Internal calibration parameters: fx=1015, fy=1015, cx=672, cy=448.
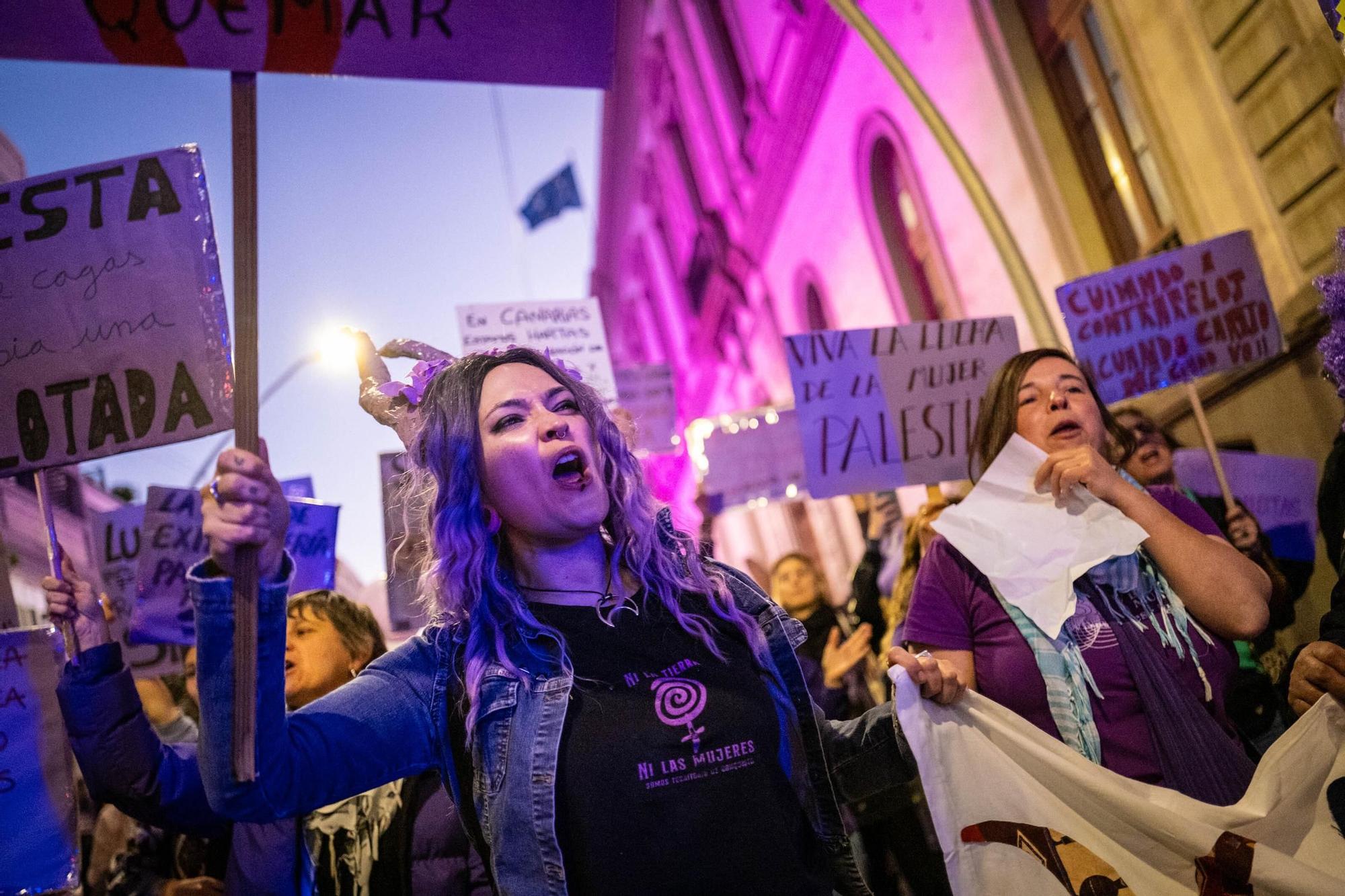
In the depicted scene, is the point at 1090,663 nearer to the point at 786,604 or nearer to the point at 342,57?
the point at 342,57

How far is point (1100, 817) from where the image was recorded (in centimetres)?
212

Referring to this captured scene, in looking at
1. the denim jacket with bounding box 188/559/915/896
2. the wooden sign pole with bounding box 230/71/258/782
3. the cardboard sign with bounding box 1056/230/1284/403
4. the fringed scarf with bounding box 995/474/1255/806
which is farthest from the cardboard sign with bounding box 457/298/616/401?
the wooden sign pole with bounding box 230/71/258/782

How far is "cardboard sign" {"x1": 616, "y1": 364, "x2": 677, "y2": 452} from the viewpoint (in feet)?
27.0

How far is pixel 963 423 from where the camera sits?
4.96 m

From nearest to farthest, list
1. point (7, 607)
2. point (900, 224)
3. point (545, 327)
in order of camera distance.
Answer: point (7, 607) → point (545, 327) → point (900, 224)

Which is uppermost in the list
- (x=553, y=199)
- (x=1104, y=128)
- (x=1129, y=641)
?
(x=553, y=199)

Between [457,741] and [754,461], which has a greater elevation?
[754,461]

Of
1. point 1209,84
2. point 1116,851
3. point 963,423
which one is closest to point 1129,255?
point 1209,84

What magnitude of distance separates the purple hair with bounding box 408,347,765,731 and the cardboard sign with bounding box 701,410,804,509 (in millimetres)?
6490

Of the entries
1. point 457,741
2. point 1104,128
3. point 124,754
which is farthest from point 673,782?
point 1104,128

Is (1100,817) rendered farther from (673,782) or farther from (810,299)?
(810,299)

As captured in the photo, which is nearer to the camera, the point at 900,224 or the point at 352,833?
the point at 352,833

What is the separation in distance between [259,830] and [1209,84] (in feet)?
19.9

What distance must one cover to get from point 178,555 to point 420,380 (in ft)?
10.4
